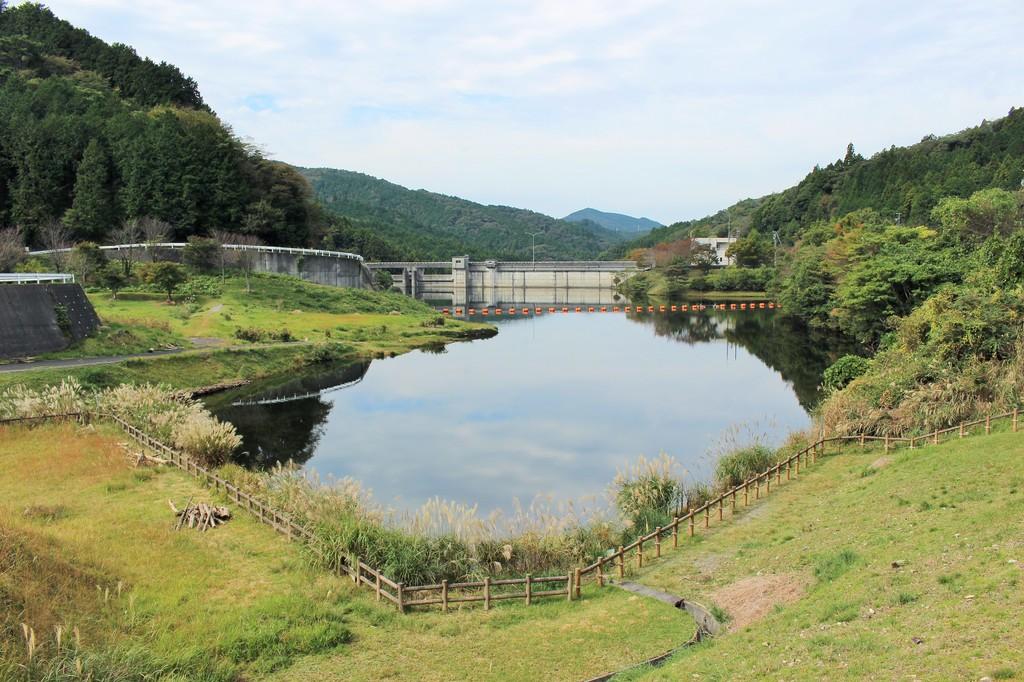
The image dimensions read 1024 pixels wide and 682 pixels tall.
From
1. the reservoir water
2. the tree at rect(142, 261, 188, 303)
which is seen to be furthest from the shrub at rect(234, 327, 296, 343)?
the tree at rect(142, 261, 188, 303)

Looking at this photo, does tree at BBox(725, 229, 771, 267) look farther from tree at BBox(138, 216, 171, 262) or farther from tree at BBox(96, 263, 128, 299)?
tree at BBox(96, 263, 128, 299)

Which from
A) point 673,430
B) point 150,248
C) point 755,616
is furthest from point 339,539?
point 150,248

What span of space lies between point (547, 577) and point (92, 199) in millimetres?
85589

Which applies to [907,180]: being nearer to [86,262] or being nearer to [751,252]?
[751,252]

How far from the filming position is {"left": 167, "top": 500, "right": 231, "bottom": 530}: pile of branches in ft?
64.0

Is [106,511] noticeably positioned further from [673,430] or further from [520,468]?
[673,430]

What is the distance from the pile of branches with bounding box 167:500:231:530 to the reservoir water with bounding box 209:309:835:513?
2961 millimetres

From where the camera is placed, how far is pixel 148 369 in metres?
41.9

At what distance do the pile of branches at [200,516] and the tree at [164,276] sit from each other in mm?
45898

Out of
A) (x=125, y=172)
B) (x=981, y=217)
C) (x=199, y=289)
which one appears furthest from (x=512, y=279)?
(x=981, y=217)

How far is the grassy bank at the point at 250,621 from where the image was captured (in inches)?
494

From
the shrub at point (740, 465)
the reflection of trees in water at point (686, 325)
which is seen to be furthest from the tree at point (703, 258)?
the shrub at point (740, 465)

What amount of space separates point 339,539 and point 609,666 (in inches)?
272

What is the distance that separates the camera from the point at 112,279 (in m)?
62.5
